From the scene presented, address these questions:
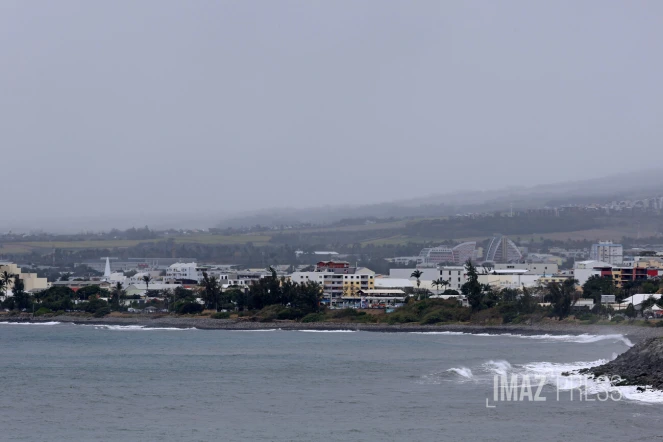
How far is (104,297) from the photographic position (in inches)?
3563

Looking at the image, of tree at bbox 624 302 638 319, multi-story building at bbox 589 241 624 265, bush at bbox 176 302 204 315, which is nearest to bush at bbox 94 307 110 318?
bush at bbox 176 302 204 315

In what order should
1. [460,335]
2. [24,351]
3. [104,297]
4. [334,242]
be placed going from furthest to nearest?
[334,242] → [104,297] → [460,335] → [24,351]

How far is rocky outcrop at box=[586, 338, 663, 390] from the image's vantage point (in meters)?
31.9

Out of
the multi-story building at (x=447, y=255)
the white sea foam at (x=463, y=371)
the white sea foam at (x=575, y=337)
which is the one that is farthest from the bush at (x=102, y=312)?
the multi-story building at (x=447, y=255)

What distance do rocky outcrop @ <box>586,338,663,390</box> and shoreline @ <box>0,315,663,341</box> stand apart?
1627 centimetres

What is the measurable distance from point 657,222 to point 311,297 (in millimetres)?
130022

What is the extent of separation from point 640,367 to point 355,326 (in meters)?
36.2

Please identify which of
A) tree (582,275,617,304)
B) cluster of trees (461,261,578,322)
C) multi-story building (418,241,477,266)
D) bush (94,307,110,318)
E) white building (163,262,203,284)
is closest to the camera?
cluster of trees (461,261,578,322)

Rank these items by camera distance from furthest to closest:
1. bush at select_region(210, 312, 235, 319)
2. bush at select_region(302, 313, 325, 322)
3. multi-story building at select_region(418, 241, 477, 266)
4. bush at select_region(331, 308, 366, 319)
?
multi-story building at select_region(418, 241, 477, 266), bush at select_region(210, 312, 235, 319), bush at select_region(331, 308, 366, 319), bush at select_region(302, 313, 325, 322)

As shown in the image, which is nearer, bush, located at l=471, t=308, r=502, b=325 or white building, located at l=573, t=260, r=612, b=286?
bush, located at l=471, t=308, r=502, b=325

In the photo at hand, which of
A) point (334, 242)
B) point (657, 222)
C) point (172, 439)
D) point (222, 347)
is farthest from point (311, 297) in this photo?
point (657, 222)

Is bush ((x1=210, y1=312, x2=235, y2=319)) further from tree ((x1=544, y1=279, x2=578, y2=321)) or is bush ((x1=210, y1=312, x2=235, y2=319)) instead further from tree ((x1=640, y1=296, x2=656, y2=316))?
tree ((x1=640, y1=296, x2=656, y2=316))

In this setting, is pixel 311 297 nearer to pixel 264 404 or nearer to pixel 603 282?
pixel 603 282

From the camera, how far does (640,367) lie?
111 ft
